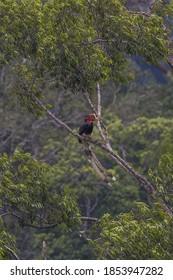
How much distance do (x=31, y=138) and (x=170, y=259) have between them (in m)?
22.0

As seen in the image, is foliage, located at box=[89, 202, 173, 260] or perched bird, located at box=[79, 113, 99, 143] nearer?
foliage, located at box=[89, 202, 173, 260]

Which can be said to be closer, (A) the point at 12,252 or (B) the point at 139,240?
(B) the point at 139,240

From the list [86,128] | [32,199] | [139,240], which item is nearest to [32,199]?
[32,199]

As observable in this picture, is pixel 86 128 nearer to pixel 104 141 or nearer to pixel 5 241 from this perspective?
pixel 104 141

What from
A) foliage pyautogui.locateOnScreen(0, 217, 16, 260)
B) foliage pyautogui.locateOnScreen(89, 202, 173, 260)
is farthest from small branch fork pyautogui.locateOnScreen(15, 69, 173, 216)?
foliage pyautogui.locateOnScreen(0, 217, 16, 260)

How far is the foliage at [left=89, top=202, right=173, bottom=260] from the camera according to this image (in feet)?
56.8

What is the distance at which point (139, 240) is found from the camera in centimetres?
1758

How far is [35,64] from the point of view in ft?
68.3

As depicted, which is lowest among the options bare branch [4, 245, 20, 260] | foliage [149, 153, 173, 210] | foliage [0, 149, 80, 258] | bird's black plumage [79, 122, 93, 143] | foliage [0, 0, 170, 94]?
bare branch [4, 245, 20, 260]

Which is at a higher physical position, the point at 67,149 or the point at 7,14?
the point at 7,14

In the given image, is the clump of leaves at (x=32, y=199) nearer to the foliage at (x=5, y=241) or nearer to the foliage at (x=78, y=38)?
the foliage at (x=5, y=241)

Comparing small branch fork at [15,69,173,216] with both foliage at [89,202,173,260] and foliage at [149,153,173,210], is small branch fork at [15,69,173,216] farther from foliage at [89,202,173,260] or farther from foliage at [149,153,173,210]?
foliage at [89,202,173,260]
